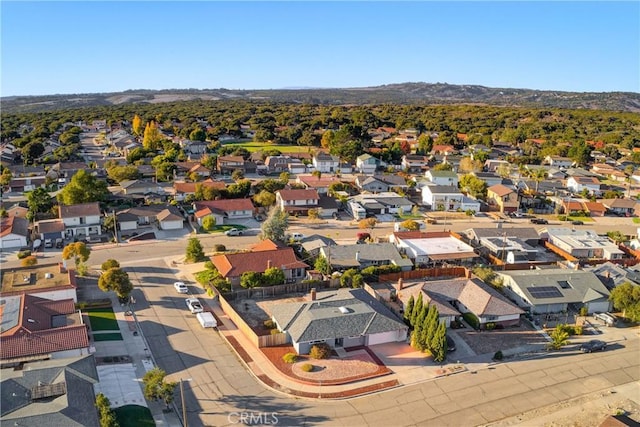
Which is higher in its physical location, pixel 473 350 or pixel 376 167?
pixel 376 167

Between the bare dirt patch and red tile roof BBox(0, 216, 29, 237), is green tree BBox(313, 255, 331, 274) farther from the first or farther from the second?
red tile roof BBox(0, 216, 29, 237)

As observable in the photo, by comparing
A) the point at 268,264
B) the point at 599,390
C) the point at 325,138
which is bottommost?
the point at 599,390

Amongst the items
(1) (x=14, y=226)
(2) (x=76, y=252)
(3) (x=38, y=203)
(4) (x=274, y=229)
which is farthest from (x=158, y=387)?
(3) (x=38, y=203)

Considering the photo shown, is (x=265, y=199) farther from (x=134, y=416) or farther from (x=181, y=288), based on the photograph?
(x=134, y=416)

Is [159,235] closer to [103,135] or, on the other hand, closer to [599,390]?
[599,390]

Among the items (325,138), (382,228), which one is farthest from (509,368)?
(325,138)

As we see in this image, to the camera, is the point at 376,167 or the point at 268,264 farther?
the point at 376,167
